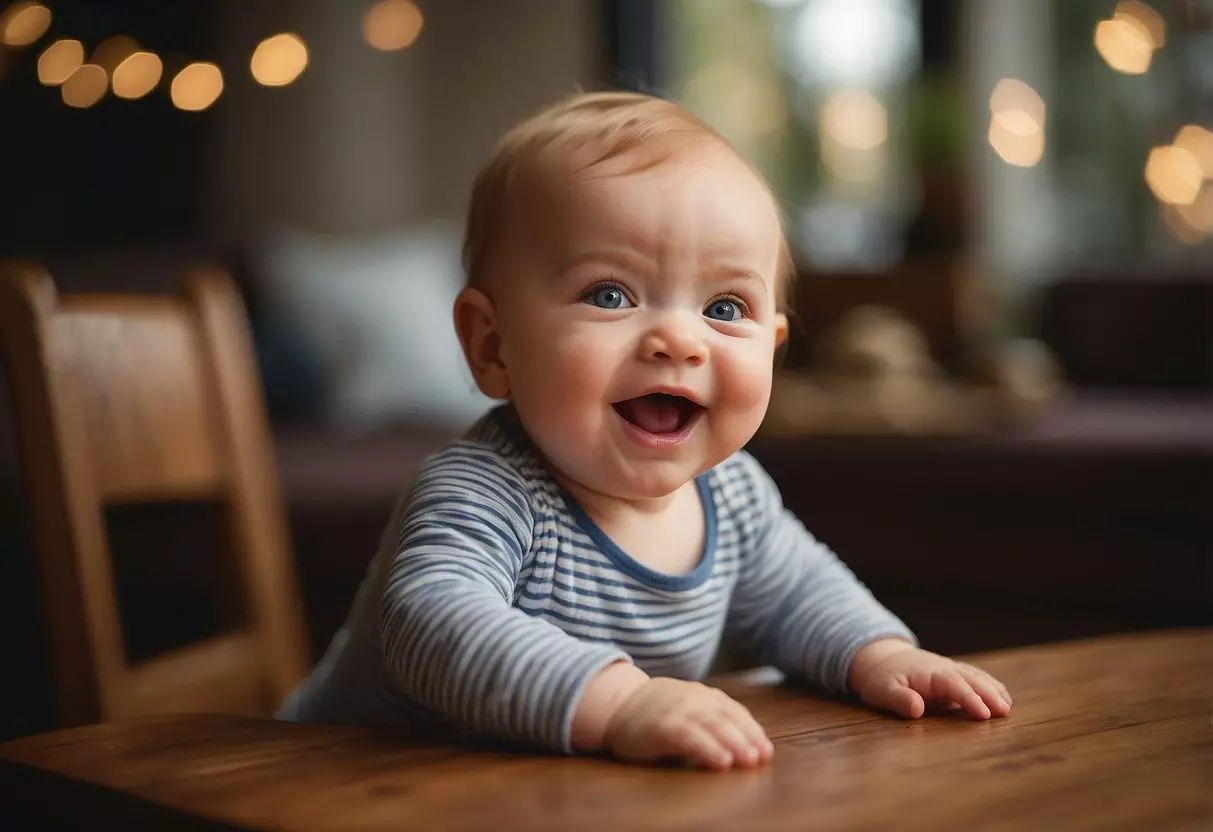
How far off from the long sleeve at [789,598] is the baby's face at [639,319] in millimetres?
141

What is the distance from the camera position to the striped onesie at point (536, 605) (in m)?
0.62

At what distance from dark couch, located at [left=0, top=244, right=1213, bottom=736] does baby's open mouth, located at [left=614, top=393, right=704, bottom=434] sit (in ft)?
5.62

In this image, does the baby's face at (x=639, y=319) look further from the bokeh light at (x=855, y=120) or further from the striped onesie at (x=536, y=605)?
the bokeh light at (x=855, y=120)

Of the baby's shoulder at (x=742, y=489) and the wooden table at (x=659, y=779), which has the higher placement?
the baby's shoulder at (x=742, y=489)

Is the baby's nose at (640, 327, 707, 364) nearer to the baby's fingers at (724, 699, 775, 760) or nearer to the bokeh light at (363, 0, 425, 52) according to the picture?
the baby's fingers at (724, 699, 775, 760)

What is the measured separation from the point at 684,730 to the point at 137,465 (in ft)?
2.39

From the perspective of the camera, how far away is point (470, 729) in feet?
2.25

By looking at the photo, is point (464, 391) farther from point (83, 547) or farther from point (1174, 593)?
point (83, 547)

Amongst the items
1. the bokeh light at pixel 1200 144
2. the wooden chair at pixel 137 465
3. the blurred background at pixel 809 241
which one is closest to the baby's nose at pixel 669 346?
the wooden chair at pixel 137 465

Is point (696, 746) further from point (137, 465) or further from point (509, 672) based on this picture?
point (137, 465)

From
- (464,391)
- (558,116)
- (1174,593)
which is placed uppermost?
(558,116)

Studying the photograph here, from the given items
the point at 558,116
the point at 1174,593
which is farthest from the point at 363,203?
the point at 558,116

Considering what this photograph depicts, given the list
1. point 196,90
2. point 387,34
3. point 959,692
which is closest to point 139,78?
point 196,90

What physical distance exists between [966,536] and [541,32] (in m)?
2.72
